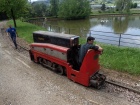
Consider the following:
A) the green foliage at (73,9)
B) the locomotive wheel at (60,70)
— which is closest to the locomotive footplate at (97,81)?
the locomotive wheel at (60,70)

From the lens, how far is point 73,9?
6259 centimetres

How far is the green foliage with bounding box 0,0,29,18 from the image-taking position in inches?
848

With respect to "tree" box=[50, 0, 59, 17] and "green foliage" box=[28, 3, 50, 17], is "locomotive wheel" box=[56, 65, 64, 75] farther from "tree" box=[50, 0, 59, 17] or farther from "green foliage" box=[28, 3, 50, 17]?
"tree" box=[50, 0, 59, 17]

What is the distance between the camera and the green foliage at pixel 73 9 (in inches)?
2400

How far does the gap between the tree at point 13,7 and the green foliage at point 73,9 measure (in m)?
38.4

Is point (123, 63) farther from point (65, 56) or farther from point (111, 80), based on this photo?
point (65, 56)

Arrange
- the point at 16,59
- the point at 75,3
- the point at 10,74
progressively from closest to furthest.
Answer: the point at 10,74 < the point at 16,59 < the point at 75,3

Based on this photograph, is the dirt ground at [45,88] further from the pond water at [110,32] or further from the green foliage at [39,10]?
the green foliage at [39,10]

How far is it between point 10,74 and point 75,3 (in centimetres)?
5938

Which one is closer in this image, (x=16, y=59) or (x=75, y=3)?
(x=16, y=59)

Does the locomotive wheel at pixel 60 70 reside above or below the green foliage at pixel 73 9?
below

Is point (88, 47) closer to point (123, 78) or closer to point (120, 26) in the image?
point (123, 78)

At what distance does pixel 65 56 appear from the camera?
6.80m

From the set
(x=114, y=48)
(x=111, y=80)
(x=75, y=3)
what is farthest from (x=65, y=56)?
(x=75, y=3)
